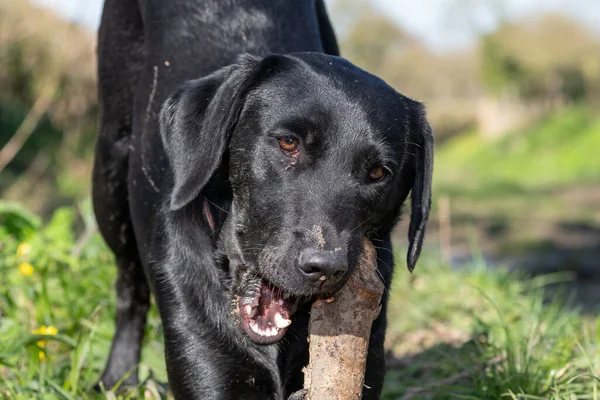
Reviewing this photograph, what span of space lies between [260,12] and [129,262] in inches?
55.6

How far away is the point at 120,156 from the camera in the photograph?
4.31 meters

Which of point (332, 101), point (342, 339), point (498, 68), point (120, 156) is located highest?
point (498, 68)

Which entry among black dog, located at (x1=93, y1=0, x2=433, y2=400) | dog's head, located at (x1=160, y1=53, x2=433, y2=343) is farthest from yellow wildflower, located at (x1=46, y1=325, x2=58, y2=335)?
dog's head, located at (x1=160, y1=53, x2=433, y2=343)

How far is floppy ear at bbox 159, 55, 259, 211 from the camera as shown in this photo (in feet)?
9.85

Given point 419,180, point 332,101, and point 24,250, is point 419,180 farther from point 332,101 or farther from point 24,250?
point 24,250

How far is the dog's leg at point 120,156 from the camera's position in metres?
4.29

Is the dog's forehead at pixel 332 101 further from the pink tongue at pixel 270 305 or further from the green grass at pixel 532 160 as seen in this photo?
the green grass at pixel 532 160

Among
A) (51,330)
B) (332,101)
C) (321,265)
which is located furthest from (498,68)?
(321,265)

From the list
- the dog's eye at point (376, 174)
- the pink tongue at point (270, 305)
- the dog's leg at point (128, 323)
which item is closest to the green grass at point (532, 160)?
the dog's leg at point (128, 323)

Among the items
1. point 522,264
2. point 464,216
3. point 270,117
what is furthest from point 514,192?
point 270,117

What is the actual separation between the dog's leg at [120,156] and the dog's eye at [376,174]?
1.73m

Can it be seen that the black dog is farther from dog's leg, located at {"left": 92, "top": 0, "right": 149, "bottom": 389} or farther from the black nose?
dog's leg, located at {"left": 92, "top": 0, "right": 149, "bottom": 389}

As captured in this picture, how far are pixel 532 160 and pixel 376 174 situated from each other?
20763 millimetres

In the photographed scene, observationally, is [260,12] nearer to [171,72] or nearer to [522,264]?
[171,72]
